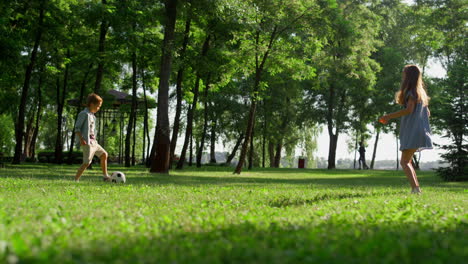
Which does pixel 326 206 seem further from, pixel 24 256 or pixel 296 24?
pixel 296 24

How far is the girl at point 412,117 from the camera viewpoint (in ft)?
29.2

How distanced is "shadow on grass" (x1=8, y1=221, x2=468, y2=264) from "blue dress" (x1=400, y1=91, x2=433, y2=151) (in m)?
4.56

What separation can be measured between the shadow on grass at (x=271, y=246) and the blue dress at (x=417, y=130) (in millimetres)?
4560

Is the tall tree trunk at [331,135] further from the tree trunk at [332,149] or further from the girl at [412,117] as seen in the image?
the girl at [412,117]

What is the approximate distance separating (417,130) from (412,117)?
291 millimetres

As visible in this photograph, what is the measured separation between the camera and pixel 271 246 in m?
3.66

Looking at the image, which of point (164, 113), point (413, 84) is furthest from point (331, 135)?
point (413, 84)

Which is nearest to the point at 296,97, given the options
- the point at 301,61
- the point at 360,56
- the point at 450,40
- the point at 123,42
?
the point at 360,56

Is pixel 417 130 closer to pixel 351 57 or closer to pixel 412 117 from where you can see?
pixel 412 117

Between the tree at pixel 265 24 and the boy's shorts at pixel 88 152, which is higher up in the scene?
the tree at pixel 265 24

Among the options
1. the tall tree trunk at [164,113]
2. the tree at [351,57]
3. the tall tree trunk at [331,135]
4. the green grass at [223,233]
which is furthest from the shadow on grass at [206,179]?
the tall tree trunk at [331,135]

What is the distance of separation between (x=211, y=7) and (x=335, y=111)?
26235 mm

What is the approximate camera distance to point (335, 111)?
140 feet

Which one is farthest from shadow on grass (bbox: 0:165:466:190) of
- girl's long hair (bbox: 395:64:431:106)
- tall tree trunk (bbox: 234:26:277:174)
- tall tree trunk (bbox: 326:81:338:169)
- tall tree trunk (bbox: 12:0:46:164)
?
tall tree trunk (bbox: 326:81:338:169)
